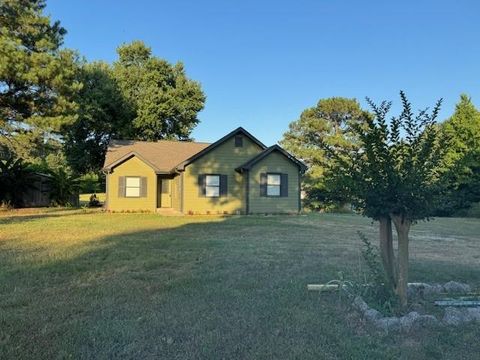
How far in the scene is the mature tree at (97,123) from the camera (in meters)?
31.8

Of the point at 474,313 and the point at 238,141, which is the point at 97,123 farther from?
the point at 474,313

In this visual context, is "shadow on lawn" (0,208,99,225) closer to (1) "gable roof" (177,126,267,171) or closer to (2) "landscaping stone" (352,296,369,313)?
(1) "gable roof" (177,126,267,171)

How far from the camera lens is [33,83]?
1888cm

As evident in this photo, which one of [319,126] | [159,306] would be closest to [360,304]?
[159,306]

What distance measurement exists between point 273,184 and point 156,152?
24.3 feet

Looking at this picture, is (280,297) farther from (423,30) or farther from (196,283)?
(423,30)

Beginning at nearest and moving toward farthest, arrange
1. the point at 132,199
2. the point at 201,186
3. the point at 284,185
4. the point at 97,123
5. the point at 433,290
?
1. the point at 433,290
2. the point at 201,186
3. the point at 284,185
4. the point at 132,199
5. the point at 97,123

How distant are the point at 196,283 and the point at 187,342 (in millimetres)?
2145

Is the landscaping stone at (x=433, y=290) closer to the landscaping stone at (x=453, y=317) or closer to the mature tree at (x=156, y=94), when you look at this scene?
the landscaping stone at (x=453, y=317)

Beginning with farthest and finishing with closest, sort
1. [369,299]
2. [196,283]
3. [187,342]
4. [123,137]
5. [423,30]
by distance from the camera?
[123,137], [423,30], [196,283], [369,299], [187,342]

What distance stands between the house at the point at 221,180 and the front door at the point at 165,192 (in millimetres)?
1229

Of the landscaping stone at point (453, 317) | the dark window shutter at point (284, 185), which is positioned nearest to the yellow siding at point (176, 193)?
the dark window shutter at point (284, 185)

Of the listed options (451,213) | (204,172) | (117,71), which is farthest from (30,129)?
(451,213)

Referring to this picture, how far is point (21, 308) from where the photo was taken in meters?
4.75
